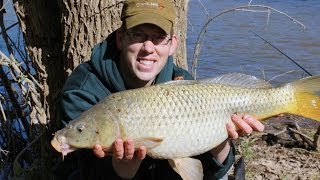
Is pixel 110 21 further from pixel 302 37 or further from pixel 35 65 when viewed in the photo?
pixel 302 37

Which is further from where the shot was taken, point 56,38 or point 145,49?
point 56,38

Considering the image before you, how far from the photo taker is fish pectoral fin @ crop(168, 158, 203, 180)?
3015 millimetres

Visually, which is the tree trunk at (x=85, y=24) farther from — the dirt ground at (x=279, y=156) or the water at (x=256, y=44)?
the water at (x=256, y=44)

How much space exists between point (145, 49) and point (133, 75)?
21cm

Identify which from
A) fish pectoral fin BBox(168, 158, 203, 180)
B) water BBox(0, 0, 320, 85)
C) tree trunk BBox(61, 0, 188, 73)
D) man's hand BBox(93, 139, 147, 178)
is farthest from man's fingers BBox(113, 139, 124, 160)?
water BBox(0, 0, 320, 85)

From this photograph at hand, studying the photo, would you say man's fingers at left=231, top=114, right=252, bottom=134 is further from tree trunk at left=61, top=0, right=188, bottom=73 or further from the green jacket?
tree trunk at left=61, top=0, right=188, bottom=73

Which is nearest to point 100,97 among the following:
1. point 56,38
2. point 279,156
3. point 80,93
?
point 80,93

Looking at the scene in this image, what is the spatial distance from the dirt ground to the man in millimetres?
679

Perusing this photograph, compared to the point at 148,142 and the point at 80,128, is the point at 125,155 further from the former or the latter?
the point at 80,128

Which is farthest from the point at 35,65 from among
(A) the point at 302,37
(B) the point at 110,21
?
(A) the point at 302,37

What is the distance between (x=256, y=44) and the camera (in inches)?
403

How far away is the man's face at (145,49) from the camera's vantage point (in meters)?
3.18

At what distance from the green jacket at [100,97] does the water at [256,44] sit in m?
4.06

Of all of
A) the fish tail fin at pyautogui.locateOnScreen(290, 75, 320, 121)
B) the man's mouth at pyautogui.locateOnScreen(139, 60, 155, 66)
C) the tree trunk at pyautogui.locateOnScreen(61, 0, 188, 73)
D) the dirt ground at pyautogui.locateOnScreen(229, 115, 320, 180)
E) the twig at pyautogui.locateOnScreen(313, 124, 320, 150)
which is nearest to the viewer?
the fish tail fin at pyautogui.locateOnScreen(290, 75, 320, 121)
